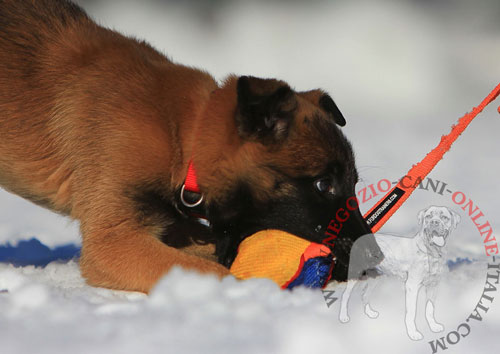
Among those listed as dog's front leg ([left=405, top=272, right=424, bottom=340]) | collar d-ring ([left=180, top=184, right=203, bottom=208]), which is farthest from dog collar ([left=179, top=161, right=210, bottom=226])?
dog's front leg ([left=405, top=272, right=424, bottom=340])

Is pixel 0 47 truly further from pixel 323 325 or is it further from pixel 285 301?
pixel 323 325

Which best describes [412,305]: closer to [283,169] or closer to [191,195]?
[283,169]

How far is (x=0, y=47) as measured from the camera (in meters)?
2.90

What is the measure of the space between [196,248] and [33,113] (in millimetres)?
1098

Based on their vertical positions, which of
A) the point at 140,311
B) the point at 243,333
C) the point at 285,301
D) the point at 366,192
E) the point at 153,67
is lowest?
the point at 140,311

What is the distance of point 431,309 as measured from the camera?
2.16 m

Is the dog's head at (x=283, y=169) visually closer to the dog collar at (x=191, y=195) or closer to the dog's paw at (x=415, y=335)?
the dog collar at (x=191, y=195)

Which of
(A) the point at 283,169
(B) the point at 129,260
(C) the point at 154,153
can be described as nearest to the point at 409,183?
(A) the point at 283,169

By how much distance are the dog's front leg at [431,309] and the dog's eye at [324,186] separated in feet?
1.85

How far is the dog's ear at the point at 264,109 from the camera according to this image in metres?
2.39

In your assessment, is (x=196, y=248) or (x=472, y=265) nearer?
(x=472, y=265)

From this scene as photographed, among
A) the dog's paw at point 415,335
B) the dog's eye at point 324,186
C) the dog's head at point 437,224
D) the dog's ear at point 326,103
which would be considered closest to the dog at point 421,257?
the dog's head at point 437,224

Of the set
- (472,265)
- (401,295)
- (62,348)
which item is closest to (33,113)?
(62,348)

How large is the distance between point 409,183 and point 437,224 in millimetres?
581
